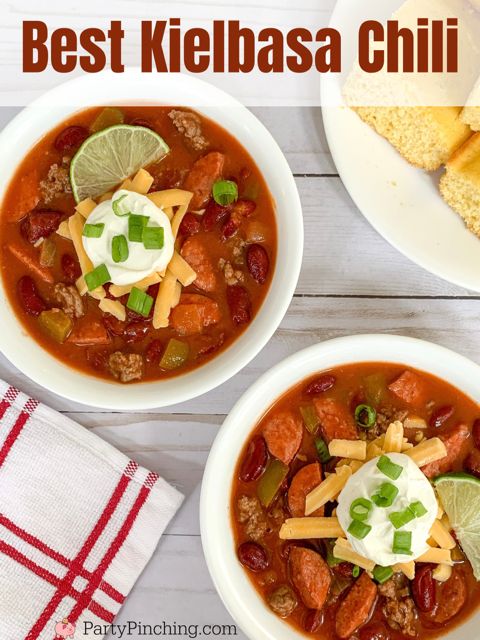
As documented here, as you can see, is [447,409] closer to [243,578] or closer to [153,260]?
[243,578]

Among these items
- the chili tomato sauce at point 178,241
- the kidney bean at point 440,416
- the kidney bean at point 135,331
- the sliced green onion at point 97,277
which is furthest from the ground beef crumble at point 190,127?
the kidney bean at point 440,416

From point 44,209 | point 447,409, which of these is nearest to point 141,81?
point 44,209

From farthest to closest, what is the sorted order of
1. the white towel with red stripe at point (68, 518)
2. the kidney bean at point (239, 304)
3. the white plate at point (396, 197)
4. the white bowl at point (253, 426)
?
the white towel with red stripe at point (68, 518)
the white plate at point (396, 197)
the kidney bean at point (239, 304)
the white bowl at point (253, 426)

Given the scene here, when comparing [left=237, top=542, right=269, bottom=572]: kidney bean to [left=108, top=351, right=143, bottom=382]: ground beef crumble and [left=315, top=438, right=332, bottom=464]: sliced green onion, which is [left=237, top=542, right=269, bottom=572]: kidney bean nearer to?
[left=315, top=438, right=332, bottom=464]: sliced green onion

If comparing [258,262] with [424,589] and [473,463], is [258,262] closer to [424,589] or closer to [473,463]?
[473,463]

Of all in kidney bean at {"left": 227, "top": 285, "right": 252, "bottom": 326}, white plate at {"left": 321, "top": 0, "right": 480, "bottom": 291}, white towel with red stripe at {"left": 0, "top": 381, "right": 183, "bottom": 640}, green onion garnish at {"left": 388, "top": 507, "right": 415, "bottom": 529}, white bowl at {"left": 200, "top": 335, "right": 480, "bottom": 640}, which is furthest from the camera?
white towel with red stripe at {"left": 0, "top": 381, "right": 183, "bottom": 640}

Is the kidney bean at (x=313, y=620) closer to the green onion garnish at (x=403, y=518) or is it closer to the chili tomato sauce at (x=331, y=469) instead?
the chili tomato sauce at (x=331, y=469)

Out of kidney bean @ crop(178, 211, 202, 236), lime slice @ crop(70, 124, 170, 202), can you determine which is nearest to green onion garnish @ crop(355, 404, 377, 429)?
kidney bean @ crop(178, 211, 202, 236)
